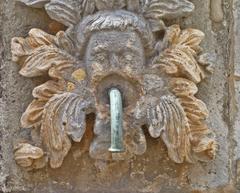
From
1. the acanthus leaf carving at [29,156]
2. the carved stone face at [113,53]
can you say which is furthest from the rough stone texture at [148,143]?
the carved stone face at [113,53]

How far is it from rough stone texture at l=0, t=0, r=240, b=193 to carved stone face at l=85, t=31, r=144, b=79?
13 cm

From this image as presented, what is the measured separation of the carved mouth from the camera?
1958 millimetres

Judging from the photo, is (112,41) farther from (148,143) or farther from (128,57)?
(148,143)

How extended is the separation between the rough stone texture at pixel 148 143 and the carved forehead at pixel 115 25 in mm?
82

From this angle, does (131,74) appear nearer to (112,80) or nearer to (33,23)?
(112,80)

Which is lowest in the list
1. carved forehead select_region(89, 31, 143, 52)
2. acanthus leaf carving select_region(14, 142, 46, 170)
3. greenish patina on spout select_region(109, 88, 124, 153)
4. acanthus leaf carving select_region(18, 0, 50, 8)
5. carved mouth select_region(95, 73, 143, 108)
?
acanthus leaf carving select_region(14, 142, 46, 170)

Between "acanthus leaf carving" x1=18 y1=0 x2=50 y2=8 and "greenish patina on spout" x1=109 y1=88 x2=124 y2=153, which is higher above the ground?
"acanthus leaf carving" x1=18 y1=0 x2=50 y2=8

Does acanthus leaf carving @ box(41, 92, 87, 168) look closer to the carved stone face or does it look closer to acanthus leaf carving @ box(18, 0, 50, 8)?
the carved stone face

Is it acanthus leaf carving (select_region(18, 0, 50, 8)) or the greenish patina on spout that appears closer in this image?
the greenish patina on spout

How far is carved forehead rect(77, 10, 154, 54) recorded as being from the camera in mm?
1939

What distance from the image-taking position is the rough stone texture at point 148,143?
6.46ft

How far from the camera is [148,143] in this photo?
6.50 feet

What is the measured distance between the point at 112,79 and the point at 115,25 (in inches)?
4.5

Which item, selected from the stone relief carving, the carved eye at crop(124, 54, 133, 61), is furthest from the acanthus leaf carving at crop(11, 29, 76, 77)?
the carved eye at crop(124, 54, 133, 61)
